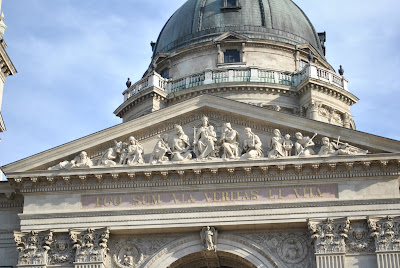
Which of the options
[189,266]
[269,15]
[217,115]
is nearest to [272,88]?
[269,15]

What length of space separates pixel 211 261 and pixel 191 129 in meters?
5.08

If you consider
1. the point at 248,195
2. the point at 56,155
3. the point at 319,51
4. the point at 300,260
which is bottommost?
the point at 300,260

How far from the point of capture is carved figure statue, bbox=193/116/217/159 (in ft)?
95.7

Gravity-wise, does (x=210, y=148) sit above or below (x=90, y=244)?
above

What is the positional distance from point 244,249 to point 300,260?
204cm

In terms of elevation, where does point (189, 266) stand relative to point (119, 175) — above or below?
below

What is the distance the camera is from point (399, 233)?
27438mm

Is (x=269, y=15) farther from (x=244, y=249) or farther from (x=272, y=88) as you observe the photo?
(x=244, y=249)

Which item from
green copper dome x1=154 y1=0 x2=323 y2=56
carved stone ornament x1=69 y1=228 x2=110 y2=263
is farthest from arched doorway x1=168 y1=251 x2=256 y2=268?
green copper dome x1=154 y1=0 x2=323 y2=56

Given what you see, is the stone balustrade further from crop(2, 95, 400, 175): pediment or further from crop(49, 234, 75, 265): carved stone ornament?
crop(49, 234, 75, 265): carved stone ornament

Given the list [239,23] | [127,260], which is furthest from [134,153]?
[239,23]

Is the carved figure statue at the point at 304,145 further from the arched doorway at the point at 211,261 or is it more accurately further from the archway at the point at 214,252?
the arched doorway at the point at 211,261

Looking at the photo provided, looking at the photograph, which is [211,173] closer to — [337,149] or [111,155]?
[111,155]

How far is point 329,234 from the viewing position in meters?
27.6
